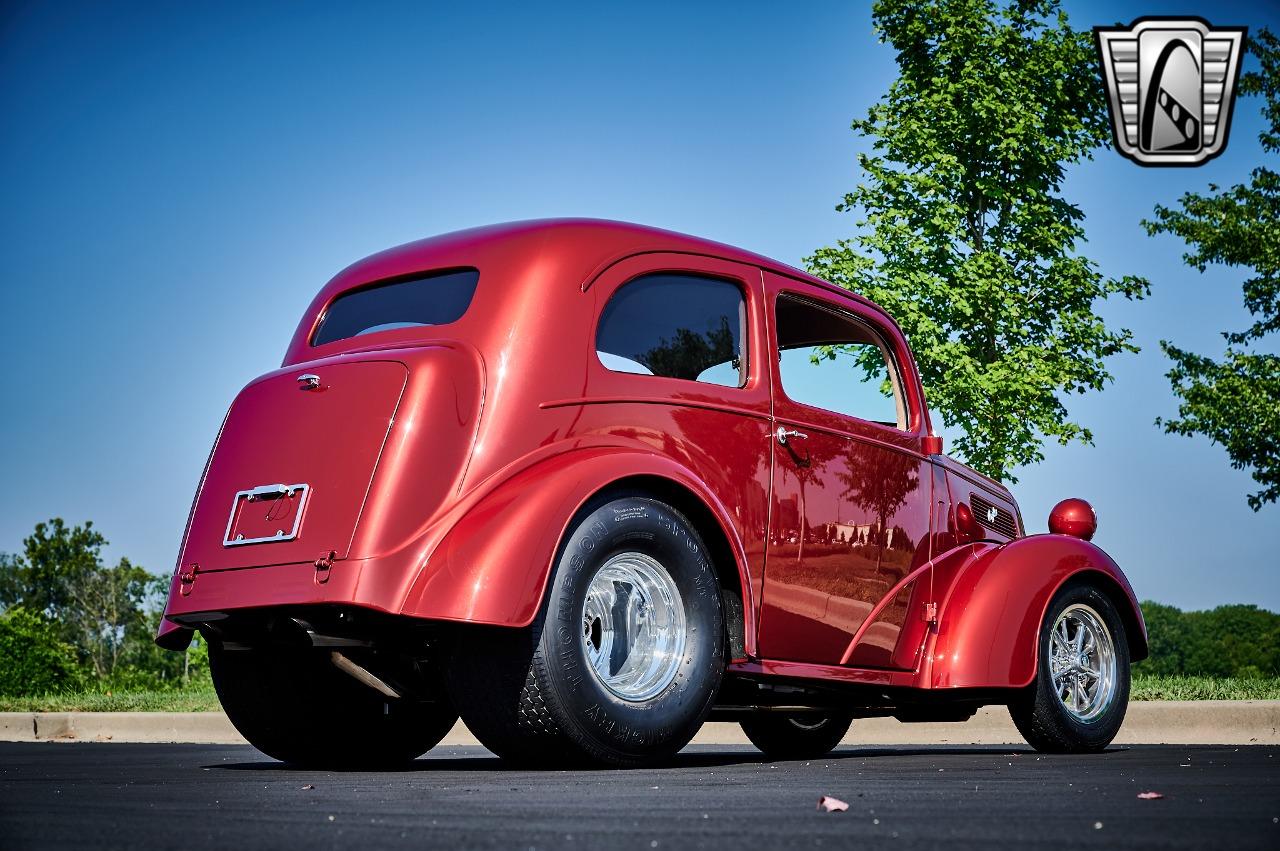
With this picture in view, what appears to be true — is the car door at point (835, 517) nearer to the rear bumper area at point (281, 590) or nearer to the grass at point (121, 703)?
the rear bumper area at point (281, 590)

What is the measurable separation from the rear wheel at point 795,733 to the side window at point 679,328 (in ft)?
8.24

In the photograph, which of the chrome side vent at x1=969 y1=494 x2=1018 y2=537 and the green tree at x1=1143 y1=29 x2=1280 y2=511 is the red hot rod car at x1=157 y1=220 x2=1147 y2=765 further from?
the green tree at x1=1143 y1=29 x2=1280 y2=511

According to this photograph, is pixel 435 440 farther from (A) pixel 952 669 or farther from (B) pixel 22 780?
(A) pixel 952 669

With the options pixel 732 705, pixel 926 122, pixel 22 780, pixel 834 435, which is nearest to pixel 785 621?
pixel 732 705

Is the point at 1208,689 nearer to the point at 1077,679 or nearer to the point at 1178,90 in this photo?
the point at 1077,679

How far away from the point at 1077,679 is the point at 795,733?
5.31ft

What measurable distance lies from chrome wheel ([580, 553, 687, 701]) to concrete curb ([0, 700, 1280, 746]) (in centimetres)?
455

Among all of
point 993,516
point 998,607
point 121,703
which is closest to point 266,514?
point 998,607

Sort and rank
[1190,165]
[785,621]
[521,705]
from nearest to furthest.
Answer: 1. [521,705]
2. [785,621]
3. [1190,165]

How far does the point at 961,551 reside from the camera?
6.30 metres

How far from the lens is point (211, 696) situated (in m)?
12.6

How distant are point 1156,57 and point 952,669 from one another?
564 cm

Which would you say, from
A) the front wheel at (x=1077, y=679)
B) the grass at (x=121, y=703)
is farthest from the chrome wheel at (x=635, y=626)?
the grass at (x=121, y=703)

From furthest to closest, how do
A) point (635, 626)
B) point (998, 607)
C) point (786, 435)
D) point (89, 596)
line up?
point (89, 596)
point (998, 607)
point (786, 435)
point (635, 626)
